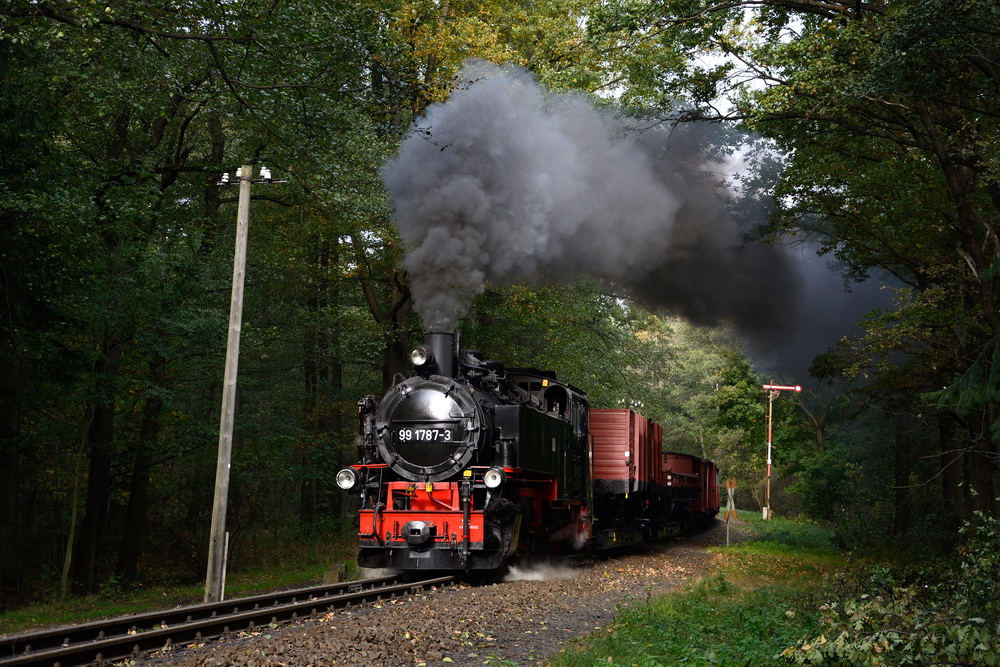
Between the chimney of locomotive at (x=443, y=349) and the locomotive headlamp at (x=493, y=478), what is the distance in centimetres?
173

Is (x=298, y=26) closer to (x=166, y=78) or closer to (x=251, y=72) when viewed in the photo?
(x=251, y=72)

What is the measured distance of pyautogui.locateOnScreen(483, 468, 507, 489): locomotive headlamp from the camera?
11640 mm

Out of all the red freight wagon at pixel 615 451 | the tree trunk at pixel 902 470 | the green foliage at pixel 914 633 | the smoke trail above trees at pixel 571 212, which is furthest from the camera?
the tree trunk at pixel 902 470

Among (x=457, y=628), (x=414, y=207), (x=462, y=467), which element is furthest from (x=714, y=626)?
(x=414, y=207)

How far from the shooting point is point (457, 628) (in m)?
8.54

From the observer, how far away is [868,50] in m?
11.6

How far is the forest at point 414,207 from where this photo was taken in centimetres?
1212

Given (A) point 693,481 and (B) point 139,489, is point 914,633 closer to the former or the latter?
(B) point 139,489

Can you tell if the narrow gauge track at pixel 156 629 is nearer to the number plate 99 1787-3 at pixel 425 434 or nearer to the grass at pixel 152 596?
the number plate 99 1787-3 at pixel 425 434

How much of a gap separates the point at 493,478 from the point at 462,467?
0.61 metres

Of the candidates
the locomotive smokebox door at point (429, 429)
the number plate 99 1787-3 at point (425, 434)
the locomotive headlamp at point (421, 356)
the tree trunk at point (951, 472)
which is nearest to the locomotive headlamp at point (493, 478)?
the locomotive smokebox door at point (429, 429)

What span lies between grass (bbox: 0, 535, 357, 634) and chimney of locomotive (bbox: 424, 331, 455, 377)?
4416 millimetres

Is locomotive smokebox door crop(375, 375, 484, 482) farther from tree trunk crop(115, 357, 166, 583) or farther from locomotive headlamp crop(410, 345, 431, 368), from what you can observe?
tree trunk crop(115, 357, 166, 583)

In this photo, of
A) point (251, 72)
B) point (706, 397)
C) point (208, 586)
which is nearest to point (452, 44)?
point (251, 72)
